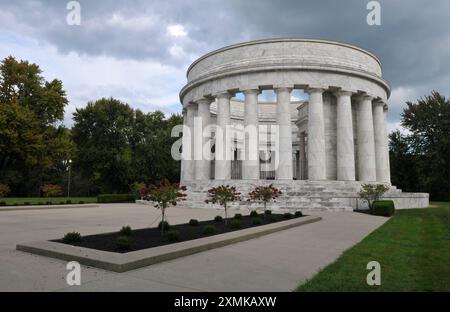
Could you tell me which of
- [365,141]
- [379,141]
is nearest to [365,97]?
[365,141]

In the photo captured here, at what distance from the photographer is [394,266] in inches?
366

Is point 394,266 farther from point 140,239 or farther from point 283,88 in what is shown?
point 283,88

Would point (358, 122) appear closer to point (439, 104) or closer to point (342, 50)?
point (342, 50)

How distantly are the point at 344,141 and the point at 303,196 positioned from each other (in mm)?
9429

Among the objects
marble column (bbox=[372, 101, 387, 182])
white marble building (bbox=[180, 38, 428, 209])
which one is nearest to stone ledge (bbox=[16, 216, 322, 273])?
white marble building (bbox=[180, 38, 428, 209])

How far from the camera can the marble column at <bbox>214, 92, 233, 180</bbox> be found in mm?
37969

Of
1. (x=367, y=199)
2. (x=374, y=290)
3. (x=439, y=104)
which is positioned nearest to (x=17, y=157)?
(x=367, y=199)

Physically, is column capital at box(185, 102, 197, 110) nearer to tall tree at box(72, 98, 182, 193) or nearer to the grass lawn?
tall tree at box(72, 98, 182, 193)

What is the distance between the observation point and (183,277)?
7.98 m

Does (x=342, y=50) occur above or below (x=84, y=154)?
above

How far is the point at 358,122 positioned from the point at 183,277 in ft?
122

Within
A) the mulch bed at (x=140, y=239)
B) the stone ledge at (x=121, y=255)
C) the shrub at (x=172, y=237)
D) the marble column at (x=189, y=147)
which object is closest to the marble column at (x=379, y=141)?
the marble column at (x=189, y=147)

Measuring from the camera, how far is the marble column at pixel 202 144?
41.2 m

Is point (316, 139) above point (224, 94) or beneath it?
beneath
